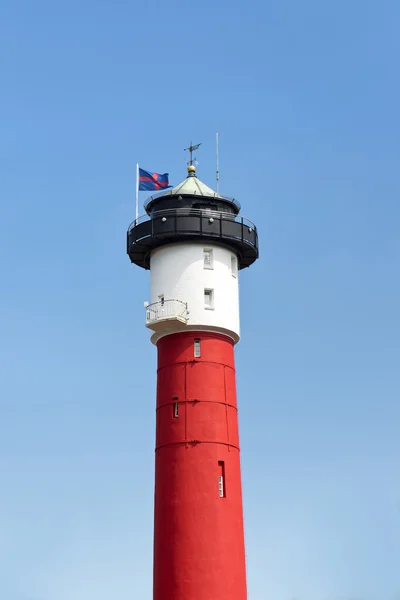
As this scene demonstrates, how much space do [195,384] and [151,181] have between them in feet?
40.4

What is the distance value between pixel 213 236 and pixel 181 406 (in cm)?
983

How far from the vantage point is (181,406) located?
61219mm

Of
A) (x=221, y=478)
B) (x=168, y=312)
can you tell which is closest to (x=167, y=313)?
(x=168, y=312)

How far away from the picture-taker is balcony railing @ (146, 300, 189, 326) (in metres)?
61.7

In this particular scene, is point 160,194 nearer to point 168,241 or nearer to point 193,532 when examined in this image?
point 168,241

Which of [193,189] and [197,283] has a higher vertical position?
[193,189]

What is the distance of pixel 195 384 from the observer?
61500 mm

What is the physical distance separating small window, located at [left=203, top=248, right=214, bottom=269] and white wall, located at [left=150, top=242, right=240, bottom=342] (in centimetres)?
17

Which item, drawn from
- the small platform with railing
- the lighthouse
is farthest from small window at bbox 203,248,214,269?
the small platform with railing

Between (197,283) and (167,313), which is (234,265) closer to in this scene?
(197,283)

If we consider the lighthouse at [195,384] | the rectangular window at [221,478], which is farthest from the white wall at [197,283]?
the rectangular window at [221,478]

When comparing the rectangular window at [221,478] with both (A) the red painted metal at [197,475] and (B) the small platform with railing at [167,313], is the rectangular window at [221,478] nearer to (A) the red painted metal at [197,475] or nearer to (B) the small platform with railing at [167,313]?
(A) the red painted metal at [197,475]

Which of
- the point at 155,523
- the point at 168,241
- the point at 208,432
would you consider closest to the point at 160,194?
the point at 168,241

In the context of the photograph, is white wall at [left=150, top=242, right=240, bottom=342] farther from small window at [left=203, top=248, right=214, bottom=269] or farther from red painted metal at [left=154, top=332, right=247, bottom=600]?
red painted metal at [left=154, top=332, right=247, bottom=600]
